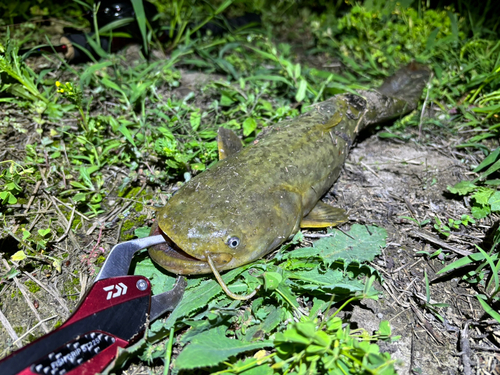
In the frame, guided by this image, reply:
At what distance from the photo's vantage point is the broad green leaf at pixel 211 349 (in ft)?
5.74

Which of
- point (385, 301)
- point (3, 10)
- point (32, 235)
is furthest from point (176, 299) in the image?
point (3, 10)

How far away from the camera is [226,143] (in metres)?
2.94

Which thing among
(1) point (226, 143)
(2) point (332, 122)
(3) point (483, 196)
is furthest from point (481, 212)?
(1) point (226, 143)

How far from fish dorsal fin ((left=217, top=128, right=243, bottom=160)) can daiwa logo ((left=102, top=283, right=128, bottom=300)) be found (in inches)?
47.3

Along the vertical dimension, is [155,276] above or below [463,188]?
above

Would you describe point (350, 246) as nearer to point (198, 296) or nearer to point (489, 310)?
point (489, 310)

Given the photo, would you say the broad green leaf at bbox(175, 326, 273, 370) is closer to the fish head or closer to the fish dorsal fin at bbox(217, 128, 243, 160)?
the fish head

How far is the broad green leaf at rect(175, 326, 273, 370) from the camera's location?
175cm

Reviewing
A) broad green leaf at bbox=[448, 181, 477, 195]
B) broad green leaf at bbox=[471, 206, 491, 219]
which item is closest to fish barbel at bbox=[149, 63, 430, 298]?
broad green leaf at bbox=[448, 181, 477, 195]

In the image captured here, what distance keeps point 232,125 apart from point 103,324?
2012 mm

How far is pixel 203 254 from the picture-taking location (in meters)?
2.14

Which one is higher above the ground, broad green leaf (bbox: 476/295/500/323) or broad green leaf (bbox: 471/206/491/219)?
broad green leaf (bbox: 471/206/491/219)

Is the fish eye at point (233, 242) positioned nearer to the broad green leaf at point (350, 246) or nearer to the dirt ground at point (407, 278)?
the broad green leaf at point (350, 246)

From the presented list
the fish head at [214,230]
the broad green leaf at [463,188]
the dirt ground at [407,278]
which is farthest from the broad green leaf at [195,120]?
the broad green leaf at [463,188]
